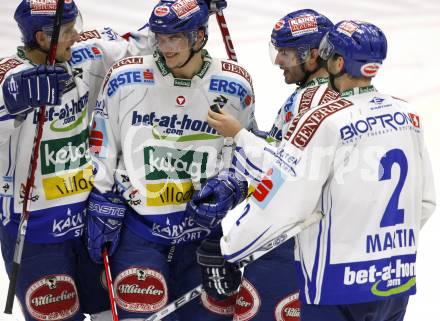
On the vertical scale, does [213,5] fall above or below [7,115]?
above

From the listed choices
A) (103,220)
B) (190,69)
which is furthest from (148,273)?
(190,69)

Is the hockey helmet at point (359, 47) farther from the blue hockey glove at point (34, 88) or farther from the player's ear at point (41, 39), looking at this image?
the player's ear at point (41, 39)

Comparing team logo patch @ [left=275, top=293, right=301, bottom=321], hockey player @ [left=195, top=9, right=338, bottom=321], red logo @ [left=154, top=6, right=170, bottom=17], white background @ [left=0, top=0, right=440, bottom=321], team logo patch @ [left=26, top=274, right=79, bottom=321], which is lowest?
white background @ [left=0, top=0, right=440, bottom=321]

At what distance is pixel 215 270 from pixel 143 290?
31cm

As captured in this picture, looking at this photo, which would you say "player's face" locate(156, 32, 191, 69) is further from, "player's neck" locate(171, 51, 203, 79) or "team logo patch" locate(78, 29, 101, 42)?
"team logo patch" locate(78, 29, 101, 42)

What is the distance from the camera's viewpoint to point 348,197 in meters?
2.89

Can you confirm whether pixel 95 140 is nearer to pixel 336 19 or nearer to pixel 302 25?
pixel 302 25

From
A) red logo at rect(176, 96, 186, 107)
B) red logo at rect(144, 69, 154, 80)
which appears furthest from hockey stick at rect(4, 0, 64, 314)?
red logo at rect(176, 96, 186, 107)

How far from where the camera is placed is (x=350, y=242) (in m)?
2.93

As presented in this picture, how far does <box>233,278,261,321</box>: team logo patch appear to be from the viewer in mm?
3625

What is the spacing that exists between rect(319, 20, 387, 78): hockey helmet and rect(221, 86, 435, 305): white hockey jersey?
68 millimetres

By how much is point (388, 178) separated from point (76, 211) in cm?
126

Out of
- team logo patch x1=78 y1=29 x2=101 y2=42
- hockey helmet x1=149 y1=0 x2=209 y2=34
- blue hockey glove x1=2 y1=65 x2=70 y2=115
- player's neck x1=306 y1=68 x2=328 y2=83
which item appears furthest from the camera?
team logo patch x1=78 y1=29 x2=101 y2=42

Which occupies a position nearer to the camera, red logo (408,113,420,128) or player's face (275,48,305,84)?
red logo (408,113,420,128)
